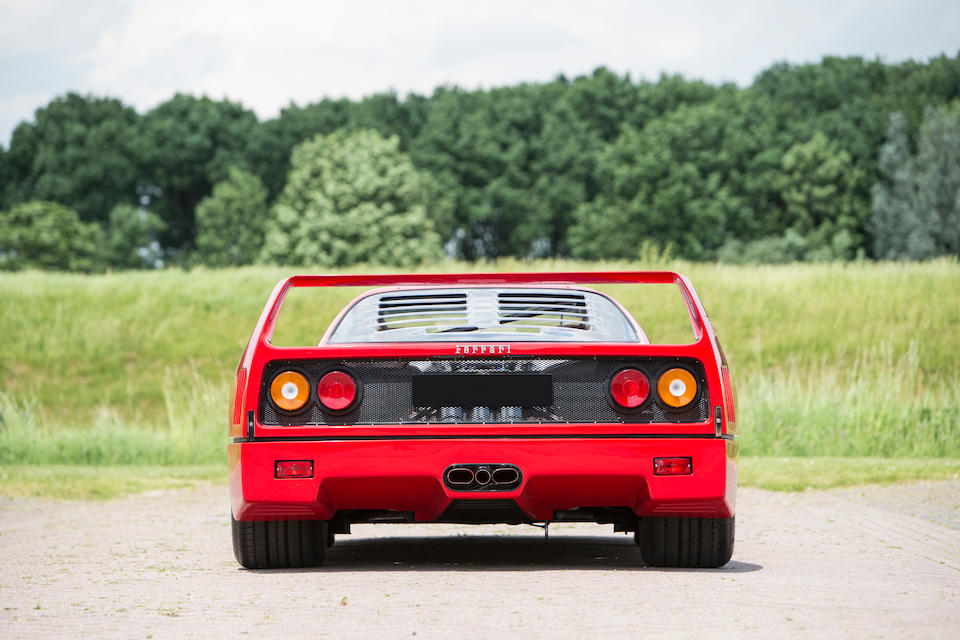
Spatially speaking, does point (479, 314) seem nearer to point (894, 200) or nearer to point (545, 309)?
point (545, 309)

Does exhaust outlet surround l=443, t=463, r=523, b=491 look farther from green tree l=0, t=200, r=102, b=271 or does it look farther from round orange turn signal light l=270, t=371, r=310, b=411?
green tree l=0, t=200, r=102, b=271

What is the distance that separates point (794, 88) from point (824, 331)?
53652 mm

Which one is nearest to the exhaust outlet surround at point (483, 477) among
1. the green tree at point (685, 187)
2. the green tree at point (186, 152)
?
the green tree at point (685, 187)

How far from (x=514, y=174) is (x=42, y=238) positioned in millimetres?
25675

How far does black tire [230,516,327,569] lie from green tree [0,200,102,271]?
68.2 m

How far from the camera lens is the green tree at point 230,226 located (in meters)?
74.8

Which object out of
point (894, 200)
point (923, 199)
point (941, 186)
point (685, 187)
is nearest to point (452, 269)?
point (685, 187)

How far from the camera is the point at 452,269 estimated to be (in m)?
33.9

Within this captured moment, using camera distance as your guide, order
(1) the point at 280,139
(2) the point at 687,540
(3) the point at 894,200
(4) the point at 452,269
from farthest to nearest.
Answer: (1) the point at 280,139, (3) the point at 894,200, (4) the point at 452,269, (2) the point at 687,540

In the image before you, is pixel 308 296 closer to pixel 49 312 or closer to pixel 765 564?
pixel 49 312

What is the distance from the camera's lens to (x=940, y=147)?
227 feet

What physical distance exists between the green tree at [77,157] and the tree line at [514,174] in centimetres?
13

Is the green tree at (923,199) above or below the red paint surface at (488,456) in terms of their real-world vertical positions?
above

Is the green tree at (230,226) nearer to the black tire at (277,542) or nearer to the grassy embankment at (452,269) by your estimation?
the grassy embankment at (452,269)
